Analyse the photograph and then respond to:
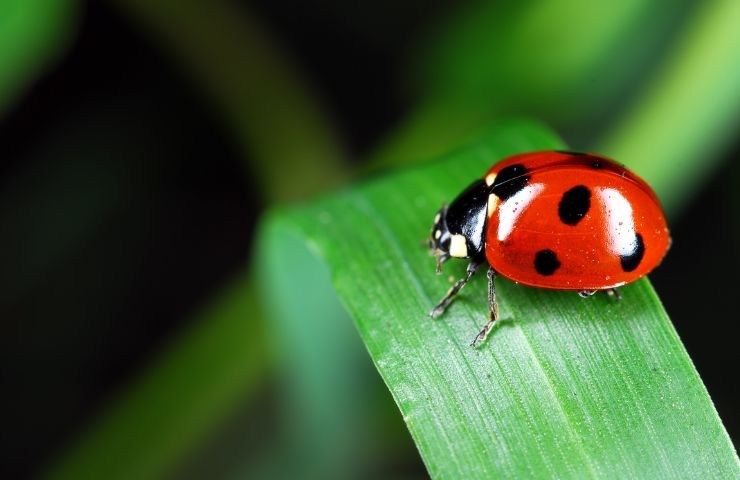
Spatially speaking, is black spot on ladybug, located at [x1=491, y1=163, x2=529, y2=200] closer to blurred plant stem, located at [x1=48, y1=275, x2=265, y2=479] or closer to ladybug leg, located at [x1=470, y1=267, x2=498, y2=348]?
ladybug leg, located at [x1=470, y1=267, x2=498, y2=348]

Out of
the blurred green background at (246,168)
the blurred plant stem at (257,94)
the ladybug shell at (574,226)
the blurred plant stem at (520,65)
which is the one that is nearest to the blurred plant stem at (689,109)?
the blurred green background at (246,168)

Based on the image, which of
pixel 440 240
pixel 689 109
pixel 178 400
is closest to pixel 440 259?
pixel 440 240

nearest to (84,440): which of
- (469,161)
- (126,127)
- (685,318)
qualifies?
(126,127)

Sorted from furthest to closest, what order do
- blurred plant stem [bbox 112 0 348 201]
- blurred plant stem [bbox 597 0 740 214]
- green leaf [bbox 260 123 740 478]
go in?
blurred plant stem [bbox 112 0 348 201] → blurred plant stem [bbox 597 0 740 214] → green leaf [bbox 260 123 740 478]

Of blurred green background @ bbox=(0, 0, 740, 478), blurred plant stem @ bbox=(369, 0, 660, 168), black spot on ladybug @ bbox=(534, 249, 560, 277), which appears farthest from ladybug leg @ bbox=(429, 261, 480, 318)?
blurred plant stem @ bbox=(369, 0, 660, 168)

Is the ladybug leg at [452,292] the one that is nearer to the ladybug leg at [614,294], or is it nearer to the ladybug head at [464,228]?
the ladybug head at [464,228]

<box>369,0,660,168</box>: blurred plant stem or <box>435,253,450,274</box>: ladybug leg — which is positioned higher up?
<box>435,253,450,274</box>: ladybug leg

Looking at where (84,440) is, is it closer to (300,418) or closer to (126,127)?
(300,418)

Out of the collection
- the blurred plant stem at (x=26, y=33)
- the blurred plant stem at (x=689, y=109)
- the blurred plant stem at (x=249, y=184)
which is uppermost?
the blurred plant stem at (x=26, y=33)
